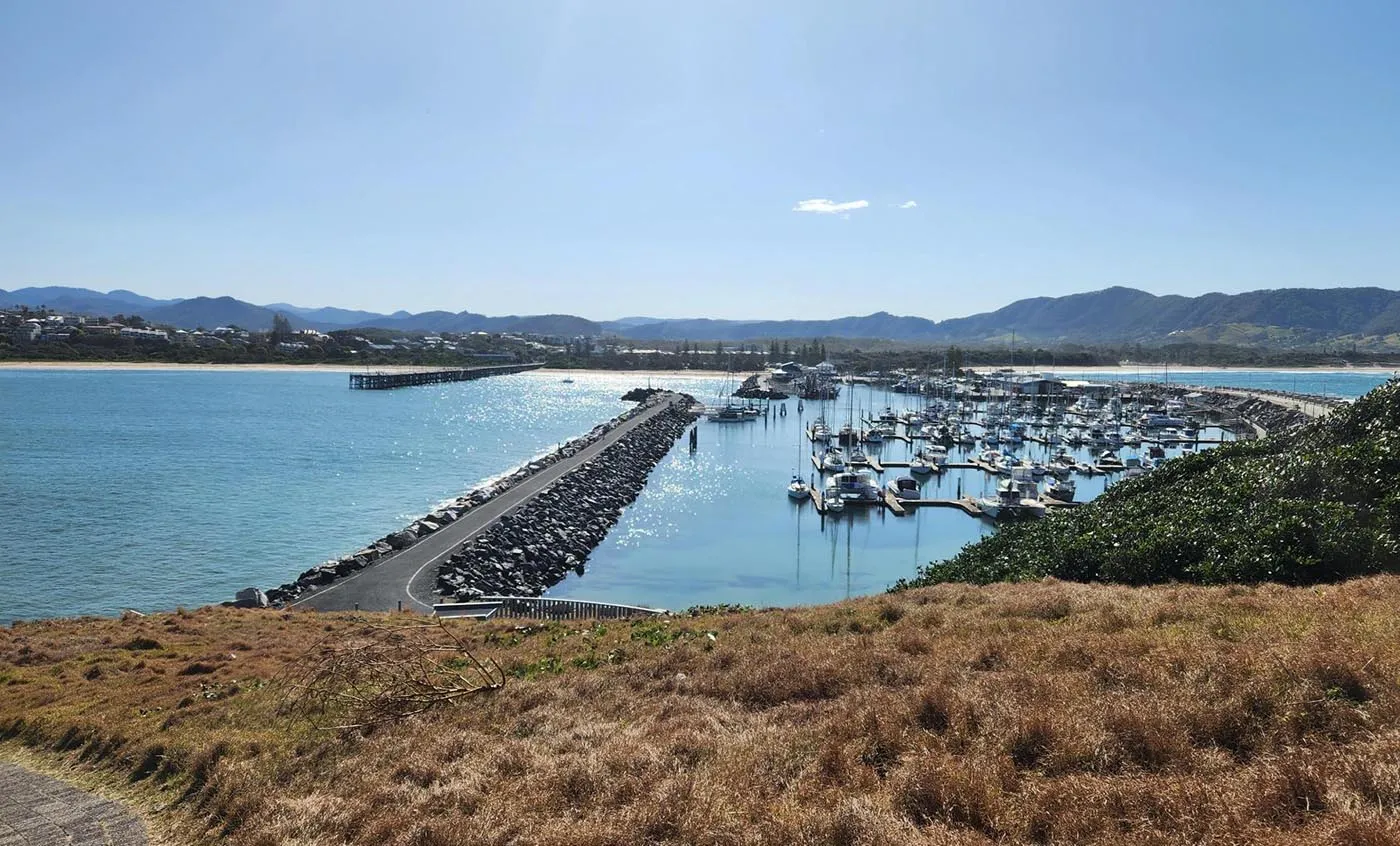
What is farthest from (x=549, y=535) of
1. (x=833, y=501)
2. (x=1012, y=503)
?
(x=1012, y=503)

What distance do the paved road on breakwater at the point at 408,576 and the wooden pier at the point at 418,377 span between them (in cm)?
8497

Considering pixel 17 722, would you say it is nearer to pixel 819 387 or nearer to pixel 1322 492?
pixel 1322 492

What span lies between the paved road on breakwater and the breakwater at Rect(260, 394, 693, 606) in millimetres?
240

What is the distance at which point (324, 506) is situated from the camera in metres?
38.6

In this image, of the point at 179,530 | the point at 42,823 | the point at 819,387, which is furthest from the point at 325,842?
the point at 819,387

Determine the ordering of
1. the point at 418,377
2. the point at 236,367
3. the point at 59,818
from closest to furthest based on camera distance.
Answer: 1. the point at 59,818
2. the point at 418,377
3. the point at 236,367

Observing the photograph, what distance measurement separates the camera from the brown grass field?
5164 millimetres

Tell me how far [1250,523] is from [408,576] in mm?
21137

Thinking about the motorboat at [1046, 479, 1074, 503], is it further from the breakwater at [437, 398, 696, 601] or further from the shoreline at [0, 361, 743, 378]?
the shoreline at [0, 361, 743, 378]

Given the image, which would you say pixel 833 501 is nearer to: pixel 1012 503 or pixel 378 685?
pixel 1012 503

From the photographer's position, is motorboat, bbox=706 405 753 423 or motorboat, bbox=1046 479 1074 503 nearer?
motorboat, bbox=1046 479 1074 503

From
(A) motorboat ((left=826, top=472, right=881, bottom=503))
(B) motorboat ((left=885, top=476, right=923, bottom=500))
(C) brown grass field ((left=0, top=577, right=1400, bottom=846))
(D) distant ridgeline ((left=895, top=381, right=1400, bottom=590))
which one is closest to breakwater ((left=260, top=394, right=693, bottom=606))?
(C) brown grass field ((left=0, top=577, right=1400, bottom=846))

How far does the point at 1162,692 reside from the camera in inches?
265

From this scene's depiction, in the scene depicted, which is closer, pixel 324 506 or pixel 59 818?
pixel 59 818
